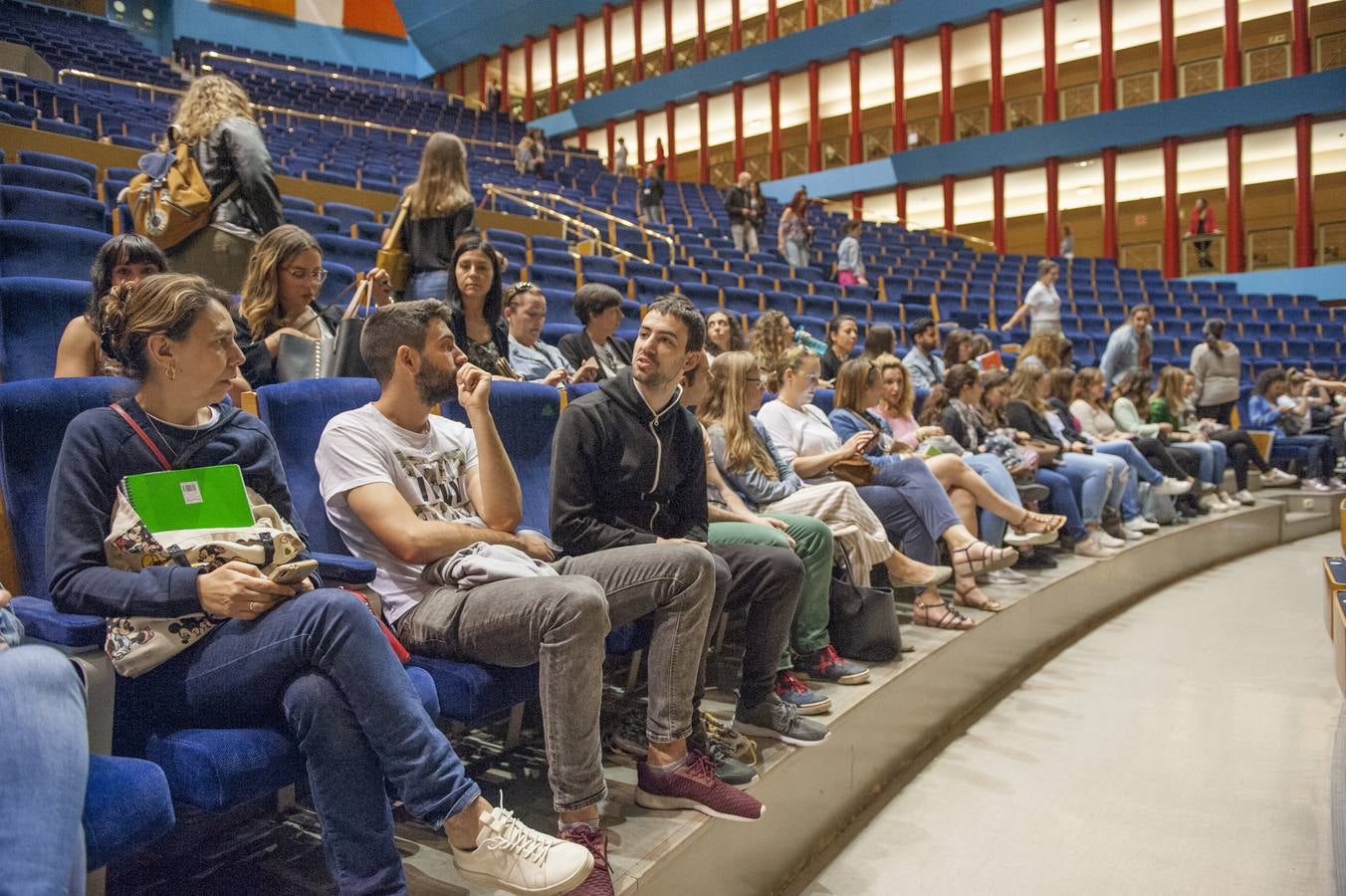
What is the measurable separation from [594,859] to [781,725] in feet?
1.98

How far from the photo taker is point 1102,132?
35.3ft

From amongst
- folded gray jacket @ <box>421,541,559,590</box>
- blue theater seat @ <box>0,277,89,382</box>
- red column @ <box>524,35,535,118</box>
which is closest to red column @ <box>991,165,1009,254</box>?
red column @ <box>524,35,535,118</box>

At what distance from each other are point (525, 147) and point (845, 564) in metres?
8.09

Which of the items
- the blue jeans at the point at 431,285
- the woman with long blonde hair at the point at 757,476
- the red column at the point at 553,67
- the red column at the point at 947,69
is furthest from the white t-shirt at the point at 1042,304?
the red column at the point at 553,67

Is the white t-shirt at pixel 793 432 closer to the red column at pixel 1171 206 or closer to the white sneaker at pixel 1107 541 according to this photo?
the white sneaker at pixel 1107 541

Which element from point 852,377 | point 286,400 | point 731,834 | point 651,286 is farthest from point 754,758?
point 651,286

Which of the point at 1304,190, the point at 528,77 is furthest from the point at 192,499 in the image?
the point at 528,77

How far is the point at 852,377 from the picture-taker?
9.23 ft

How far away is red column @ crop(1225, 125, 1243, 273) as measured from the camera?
33.0 ft

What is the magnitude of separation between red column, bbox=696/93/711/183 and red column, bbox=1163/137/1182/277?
600 centimetres

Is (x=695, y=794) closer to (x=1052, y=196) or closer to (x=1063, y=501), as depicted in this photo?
(x=1063, y=501)

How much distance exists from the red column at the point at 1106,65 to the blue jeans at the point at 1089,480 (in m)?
8.67

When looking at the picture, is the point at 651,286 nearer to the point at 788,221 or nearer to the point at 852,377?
the point at 852,377

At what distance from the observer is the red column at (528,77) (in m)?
15.7
